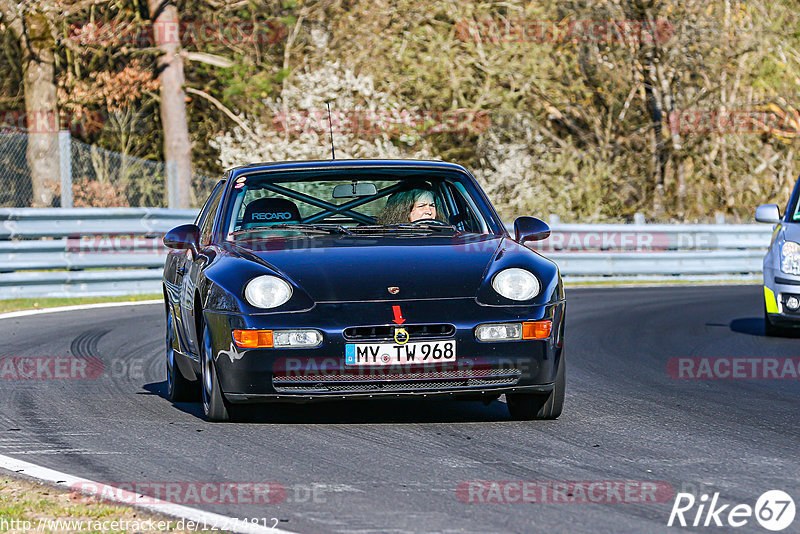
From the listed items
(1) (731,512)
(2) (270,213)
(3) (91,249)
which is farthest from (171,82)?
(1) (731,512)

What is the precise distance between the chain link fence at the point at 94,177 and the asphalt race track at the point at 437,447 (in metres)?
9.58

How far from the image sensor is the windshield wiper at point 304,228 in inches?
290

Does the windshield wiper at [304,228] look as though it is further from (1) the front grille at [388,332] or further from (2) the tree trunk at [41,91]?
(2) the tree trunk at [41,91]

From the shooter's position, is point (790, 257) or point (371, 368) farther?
point (790, 257)

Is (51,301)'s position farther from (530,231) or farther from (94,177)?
(530,231)

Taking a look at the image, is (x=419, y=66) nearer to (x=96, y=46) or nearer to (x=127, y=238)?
(x=96, y=46)

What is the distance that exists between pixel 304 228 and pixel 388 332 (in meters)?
1.25

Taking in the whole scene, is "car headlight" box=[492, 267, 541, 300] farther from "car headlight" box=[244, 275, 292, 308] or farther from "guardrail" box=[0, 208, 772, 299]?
"guardrail" box=[0, 208, 772, 299]

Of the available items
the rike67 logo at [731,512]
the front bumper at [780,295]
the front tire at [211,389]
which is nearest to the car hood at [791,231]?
the front bumper at [780,295]

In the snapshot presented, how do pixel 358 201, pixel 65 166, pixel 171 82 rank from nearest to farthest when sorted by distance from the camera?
1. pixel 358 201
2. pixel 65 166
3. pixel 171 82

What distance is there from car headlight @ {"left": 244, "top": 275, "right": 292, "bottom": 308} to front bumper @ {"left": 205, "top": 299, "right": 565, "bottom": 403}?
0.24ft

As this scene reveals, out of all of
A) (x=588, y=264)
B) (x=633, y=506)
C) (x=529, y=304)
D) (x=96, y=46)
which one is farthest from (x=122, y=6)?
(x=633, y=506)

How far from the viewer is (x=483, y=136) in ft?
95.3

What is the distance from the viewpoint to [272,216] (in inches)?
297
